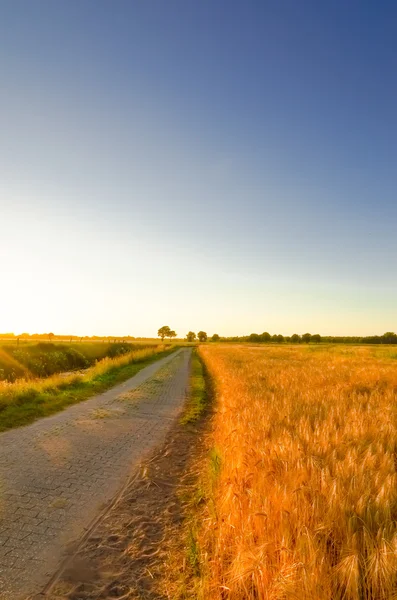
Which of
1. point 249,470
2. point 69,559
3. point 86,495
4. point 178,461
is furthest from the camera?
point 178,461

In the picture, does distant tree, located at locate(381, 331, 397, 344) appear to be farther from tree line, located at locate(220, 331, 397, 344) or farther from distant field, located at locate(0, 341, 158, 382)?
distant field, located at locate(0, 341, 158, 382)

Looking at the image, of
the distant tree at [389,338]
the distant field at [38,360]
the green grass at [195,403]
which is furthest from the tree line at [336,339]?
the green grass at [195,403]

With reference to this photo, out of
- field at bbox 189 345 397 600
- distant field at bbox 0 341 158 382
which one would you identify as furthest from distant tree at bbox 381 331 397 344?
field at bbox 189 345 397 600

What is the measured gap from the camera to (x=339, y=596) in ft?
9.04

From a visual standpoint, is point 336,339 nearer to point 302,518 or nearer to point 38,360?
point 38,360

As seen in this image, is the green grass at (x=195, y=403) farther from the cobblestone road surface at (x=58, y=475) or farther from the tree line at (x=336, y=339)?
the tree line at (x=336, y=339)

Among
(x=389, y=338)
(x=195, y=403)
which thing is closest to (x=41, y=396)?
(x=195, y=403)

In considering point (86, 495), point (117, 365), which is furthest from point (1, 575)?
point (117, 365)

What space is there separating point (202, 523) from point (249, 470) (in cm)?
105

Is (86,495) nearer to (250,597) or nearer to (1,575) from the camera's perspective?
(1,575)

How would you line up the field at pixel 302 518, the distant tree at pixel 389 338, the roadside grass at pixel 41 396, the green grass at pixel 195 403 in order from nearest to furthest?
the field at pixel 302 518 < the roadside grass at pixel 41 396 < the green grass at pixel 195 403 < the distant tree at pixel 389 338

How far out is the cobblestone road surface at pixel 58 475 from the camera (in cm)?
466

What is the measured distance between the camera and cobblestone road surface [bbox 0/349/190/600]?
183 inches

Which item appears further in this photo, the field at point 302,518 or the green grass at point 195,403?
the green grass at point 195,403
